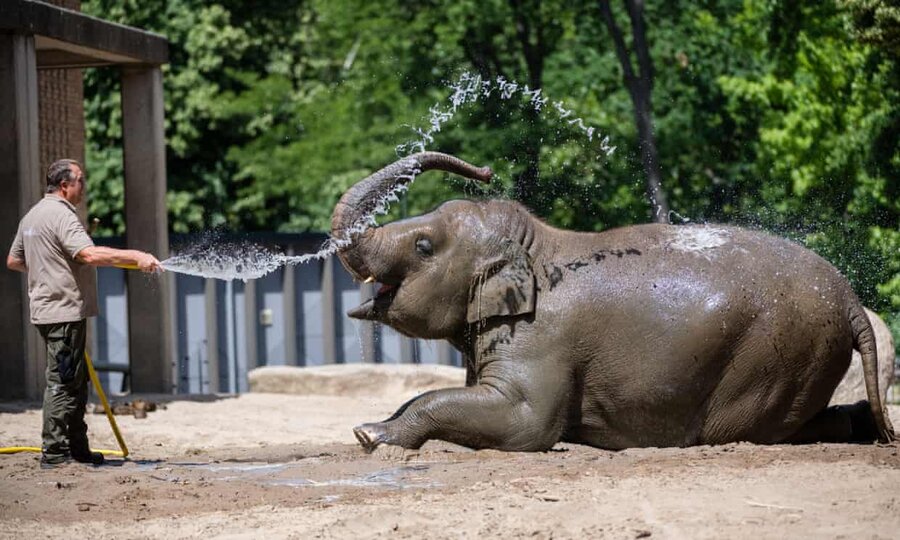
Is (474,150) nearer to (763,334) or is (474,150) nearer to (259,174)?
(259,174)

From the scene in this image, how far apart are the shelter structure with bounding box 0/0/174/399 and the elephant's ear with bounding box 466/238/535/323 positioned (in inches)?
237

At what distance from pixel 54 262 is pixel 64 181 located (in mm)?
575

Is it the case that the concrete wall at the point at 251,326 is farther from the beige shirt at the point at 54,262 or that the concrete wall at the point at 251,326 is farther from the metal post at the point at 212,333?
the beige shirt at the point at 54,262

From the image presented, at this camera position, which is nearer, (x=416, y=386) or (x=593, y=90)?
(x=416, y=386)

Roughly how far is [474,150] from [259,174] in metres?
6.35

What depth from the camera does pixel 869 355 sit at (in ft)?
29.0

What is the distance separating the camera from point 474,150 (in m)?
22.5

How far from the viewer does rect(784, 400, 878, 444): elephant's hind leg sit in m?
9.02

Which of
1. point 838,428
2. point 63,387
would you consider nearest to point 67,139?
point 63,387

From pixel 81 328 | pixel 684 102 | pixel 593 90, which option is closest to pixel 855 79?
pixel 684 102

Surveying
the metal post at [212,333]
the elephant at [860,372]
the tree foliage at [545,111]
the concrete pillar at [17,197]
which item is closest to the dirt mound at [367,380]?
the tree foliage at [545,111]

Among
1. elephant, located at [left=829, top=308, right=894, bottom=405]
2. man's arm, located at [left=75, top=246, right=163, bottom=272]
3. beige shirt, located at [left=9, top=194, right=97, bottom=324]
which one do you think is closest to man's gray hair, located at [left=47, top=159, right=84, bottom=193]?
beige shirt, located at [left=9, top=194, right=97, bottom=324]

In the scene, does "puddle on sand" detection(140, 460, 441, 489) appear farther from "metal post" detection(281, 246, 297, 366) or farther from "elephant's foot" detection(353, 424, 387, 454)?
"metal post" detection(281, 246, 297, 366)

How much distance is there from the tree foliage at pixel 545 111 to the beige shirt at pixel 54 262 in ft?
11.6
